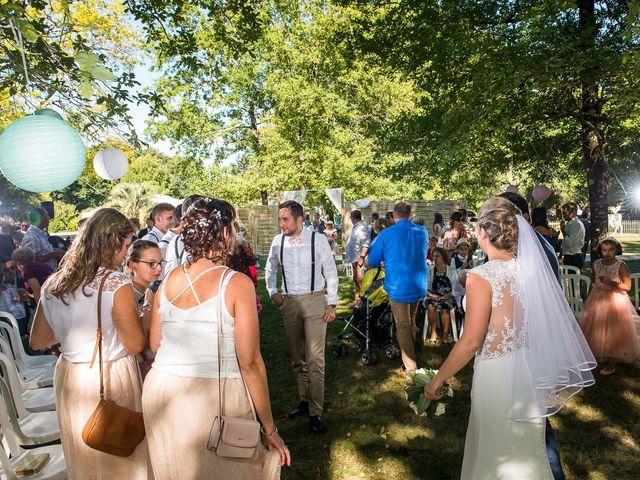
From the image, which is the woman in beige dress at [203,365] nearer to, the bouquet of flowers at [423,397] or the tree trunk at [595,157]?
→ the bouquet of flowers at [423,397]

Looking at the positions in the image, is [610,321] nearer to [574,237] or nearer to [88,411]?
[574,237]

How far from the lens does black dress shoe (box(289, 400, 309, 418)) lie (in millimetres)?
4758

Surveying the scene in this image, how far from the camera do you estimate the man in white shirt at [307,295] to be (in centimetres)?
448

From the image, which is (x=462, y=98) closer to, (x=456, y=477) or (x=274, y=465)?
(x=456, y=477)

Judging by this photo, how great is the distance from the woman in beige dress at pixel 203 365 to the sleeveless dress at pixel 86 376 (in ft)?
1.27

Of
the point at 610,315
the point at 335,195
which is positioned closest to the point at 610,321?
the point at 610,315

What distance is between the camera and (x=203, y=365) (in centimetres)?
214

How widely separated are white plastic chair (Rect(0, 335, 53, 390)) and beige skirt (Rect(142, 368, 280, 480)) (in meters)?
2.62

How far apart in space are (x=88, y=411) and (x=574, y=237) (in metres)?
10.3

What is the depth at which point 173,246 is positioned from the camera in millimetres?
4582

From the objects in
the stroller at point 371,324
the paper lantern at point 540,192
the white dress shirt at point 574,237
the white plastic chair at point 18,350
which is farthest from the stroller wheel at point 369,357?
the paper lantern at point 540,192

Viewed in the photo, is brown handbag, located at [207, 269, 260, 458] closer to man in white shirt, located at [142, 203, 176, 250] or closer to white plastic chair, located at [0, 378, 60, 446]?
white plastic chair, located at [0, 378, 60, 446]

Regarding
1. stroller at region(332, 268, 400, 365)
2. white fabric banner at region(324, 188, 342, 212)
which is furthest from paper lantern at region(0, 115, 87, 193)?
white fabric banner at region(324, 188, 342, 212)

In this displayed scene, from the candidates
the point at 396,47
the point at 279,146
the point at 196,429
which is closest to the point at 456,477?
the point at 196,429
